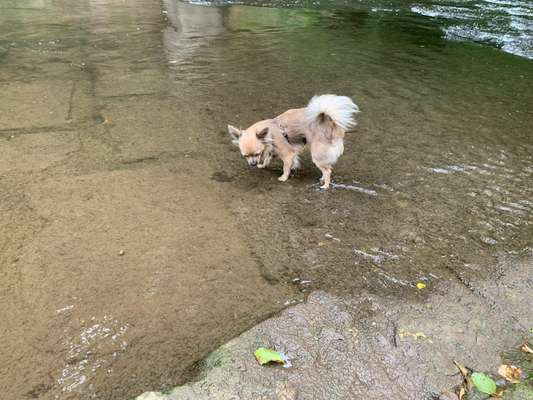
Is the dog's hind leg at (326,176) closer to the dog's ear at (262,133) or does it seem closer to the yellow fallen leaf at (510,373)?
the dog's ear at (262,133)

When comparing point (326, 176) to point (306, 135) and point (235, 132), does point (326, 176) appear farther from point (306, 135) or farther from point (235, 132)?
point (235, 132)

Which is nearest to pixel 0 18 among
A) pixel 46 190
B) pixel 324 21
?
pixel 324 21

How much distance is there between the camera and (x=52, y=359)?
243cm

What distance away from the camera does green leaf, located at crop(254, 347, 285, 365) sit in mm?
2373

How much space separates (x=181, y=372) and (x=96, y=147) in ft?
9.83

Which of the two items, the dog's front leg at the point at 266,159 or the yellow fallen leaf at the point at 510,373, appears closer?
the yellow fallen leaf at the point at 510,373

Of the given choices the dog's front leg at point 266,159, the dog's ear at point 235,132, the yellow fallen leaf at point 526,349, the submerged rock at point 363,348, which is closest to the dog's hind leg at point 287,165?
the dog's front leg at point 266,159

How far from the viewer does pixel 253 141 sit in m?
3.98

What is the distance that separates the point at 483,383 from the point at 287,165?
2.51 m

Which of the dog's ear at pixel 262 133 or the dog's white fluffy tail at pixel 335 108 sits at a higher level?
the dog's white fluffy tail at pixel 335 108

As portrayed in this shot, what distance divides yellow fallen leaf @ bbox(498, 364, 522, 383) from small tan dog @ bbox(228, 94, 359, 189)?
217 centimetres

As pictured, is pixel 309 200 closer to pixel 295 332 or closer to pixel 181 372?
pixel 295 332

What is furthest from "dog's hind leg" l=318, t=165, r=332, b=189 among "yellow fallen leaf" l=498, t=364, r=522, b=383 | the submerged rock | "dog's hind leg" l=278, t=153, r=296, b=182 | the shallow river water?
"yellow fallen leaf" l=498, t=364, r=522, b=383

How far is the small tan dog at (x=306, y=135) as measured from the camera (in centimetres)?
383
